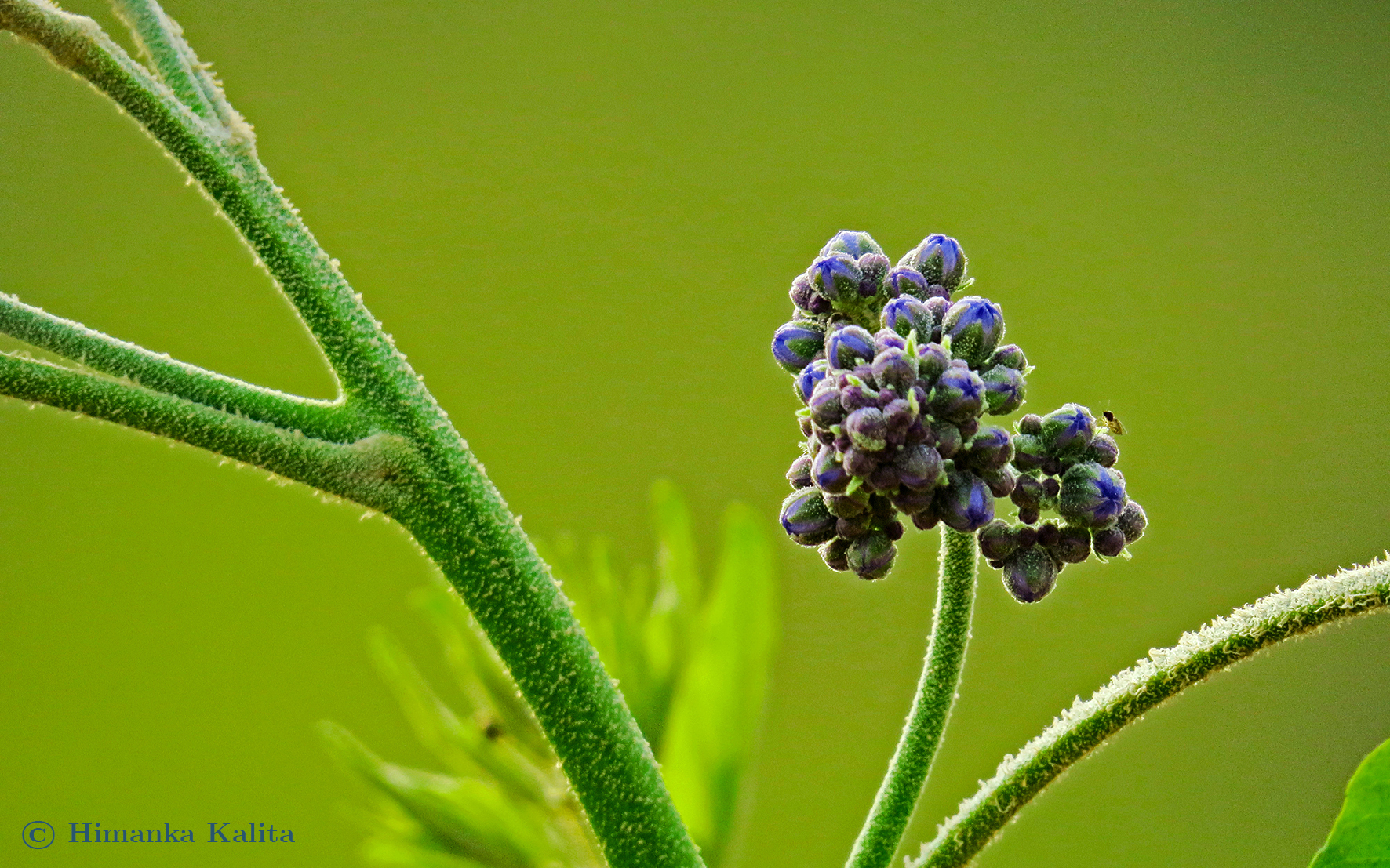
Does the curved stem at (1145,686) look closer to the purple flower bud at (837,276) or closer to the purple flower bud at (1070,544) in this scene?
the purple flower bud at (1070,544)

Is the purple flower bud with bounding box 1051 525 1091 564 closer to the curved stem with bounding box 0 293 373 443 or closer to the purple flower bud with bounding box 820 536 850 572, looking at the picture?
the purple flower bud with bounding box 820 536 850 572

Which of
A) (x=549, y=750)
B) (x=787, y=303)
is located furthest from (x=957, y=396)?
(x=787, y=303)

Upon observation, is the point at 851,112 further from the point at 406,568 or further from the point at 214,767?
the point at 214,767

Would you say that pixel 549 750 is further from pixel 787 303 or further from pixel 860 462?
pixel 787 303

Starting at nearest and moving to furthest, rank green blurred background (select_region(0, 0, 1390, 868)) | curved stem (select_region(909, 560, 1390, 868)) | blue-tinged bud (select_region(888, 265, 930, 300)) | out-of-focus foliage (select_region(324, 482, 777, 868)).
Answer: curved stem (select_region(909, 560, 1390, 868)) < blue-tinged bud (select_region(888, 265, 930, 300)) < out-of-focus foliage (select_region(324, 482, 777, 868)) < green blurred background (select_region(0, 0, 1390, 868))

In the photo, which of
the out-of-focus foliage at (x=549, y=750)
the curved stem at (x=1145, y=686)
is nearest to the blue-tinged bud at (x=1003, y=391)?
the curved stem at (x=1145, y=686)

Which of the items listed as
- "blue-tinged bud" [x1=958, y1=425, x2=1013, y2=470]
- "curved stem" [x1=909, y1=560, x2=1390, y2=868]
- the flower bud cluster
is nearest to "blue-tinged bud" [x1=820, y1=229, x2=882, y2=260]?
the flower bud cluster
